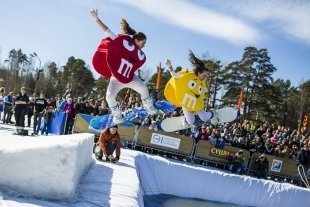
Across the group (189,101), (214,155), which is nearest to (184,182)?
(214,155)

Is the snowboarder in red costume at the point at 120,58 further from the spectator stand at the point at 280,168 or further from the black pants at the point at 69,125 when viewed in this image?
the spectator stand at the point at 280,168

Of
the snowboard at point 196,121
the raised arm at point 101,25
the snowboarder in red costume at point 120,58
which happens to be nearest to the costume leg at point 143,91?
the snowboarder in red costume at point 120,58

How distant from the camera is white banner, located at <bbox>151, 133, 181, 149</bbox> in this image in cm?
1302

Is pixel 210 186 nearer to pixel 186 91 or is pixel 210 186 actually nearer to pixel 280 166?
pixel 186 91

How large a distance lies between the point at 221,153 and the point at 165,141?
7.39 ft

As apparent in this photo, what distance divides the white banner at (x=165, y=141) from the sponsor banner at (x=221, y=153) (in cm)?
137

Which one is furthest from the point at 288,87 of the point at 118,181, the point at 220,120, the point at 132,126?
the point at 118,181

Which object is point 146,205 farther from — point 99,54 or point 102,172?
point 99,54

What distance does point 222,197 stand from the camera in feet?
36.3

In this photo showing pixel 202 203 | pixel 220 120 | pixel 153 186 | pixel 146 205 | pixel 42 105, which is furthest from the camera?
pixel 42 105

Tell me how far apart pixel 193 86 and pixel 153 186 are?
12.0 feet

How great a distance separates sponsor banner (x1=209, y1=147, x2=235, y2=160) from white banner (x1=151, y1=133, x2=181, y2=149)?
1.37 metres

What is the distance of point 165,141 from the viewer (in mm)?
13117

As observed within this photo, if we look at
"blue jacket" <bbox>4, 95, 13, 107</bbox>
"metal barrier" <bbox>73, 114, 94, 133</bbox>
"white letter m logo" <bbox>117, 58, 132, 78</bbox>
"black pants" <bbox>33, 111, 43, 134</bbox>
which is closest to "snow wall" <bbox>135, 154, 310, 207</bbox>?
"metal barrier" <bbox>73, 114, 94, 133</bbox>
